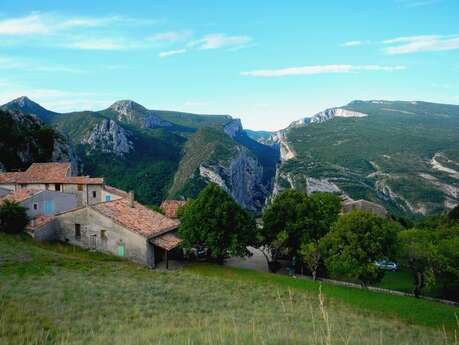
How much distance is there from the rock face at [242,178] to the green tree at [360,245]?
3389 inches

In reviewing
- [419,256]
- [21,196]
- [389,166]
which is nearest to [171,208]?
[21,196]

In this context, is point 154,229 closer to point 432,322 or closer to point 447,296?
point 432,322

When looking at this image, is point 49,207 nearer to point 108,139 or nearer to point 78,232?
point 78,232

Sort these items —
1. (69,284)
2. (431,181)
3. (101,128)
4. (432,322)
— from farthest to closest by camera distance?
1. (101,128)
2. (431,181)
3. (432,322)
4. (69,284)

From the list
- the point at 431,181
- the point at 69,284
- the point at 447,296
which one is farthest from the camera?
the point at 431,181

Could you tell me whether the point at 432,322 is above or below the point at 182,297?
below

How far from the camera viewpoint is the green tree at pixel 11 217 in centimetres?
3319

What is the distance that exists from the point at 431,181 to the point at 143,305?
130 m

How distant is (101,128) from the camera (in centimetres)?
13938

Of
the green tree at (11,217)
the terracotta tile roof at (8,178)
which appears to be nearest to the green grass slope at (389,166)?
the terracotta tile roof at (8,178)

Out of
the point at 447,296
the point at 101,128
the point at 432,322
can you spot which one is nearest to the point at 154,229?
the point at 432,322

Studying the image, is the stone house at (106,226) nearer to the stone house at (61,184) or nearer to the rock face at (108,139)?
the stone house at (61,184)

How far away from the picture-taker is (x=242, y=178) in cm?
14938

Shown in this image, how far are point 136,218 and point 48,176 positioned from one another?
1957cm
